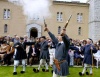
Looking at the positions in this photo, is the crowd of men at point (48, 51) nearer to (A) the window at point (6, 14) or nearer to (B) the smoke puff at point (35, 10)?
(B) the smoke puff at point (35, 10)

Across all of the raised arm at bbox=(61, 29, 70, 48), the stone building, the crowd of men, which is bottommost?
the crowd of men

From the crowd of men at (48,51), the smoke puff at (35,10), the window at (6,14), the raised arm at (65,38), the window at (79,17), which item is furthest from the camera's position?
the window at (79,17)

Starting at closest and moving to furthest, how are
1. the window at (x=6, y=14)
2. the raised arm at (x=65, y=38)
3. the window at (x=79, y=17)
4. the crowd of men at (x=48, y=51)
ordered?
the raised arm at (x=65, y=38), the crowd of men at (x=48, y=51), the window at (x=6, y=14), the window at (x=79, y=17)

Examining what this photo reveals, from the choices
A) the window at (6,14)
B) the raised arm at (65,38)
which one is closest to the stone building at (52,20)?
the window at (6,14)

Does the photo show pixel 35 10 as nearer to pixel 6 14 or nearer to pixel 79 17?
pixel 6 14

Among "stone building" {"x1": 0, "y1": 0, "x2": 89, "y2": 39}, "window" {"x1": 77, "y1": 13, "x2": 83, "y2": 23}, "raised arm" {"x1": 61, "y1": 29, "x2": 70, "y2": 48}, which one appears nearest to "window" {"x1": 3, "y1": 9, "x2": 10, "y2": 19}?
Result: "stone building" {"x1": 0, "y1": 0, "x2": 89, "y2": 39}

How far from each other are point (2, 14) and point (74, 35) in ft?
35.7

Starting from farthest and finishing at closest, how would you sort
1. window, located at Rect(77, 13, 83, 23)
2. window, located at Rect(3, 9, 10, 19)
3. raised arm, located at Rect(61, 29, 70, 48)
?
window, located at Rect(77, 13, 83, 23), window, located at Rect(3, 9, 10, 19), raised arm, located at Rect(61, 29, 70, 48)

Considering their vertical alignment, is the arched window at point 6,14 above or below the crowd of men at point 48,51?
above

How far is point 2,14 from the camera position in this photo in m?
32.0

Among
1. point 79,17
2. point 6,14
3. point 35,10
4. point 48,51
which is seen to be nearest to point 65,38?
point 48,51

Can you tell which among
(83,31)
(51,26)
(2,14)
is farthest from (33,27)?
(83,31)

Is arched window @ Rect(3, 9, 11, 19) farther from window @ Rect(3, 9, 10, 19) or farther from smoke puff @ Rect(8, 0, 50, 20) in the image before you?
smoke puff @ Rect(8, 0, 50, 20)

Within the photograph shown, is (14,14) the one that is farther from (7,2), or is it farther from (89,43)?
(89,43)
